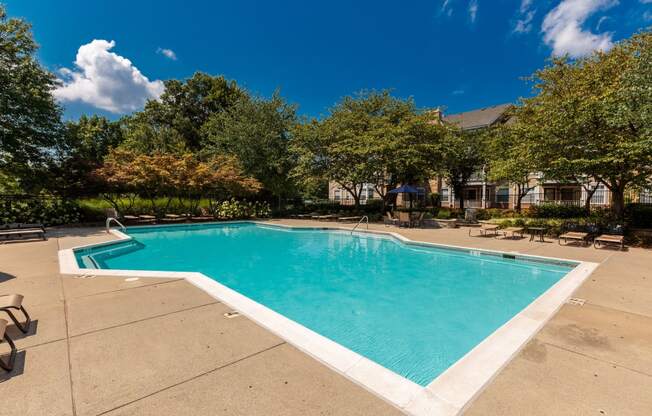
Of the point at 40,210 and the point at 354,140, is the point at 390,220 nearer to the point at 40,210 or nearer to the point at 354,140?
the point at 354,140

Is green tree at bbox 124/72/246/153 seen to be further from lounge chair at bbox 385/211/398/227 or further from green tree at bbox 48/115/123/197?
lounge chair at bbox 385/211/398/227

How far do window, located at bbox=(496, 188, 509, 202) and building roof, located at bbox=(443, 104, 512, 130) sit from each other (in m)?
6.77

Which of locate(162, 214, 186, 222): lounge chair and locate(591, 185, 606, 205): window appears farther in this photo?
locate(591, 185, 606, 205): window

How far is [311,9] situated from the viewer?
1677 centimetres

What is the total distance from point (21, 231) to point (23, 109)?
6.88 metres

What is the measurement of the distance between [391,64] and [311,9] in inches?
333

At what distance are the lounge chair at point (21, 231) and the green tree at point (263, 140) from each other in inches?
497

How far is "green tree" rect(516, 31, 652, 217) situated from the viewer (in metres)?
8.54

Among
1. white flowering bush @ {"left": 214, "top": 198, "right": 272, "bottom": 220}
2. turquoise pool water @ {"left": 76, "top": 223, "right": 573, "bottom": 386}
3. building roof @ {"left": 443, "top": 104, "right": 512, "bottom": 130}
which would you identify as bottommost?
turquoise pool water @ {"left": 76, "top": 223, "right": 573, "bottom": 386}

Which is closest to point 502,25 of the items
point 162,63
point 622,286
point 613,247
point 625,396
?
point 613,247

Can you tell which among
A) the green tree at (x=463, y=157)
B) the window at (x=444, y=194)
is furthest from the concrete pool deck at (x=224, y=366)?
the window at (x=444, y=194)

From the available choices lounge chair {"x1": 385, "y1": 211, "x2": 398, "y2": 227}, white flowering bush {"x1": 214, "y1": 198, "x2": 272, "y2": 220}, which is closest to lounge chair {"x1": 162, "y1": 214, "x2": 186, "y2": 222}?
white flowering bush {"x1": 214, "y1": 198, "x2": 272, "y2": 220}

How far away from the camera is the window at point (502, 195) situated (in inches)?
1126

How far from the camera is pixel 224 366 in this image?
271 centimetres
